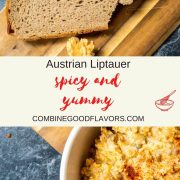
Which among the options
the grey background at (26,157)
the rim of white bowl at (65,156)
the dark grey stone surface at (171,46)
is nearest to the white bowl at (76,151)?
the rim of white bowl at (65,156)

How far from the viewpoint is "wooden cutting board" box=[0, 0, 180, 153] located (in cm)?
167

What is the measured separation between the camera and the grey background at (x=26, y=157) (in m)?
1.81

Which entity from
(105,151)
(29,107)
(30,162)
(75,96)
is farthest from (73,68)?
(30,162)

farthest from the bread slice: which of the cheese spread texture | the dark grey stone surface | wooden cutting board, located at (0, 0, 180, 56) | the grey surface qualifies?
the cheese spread texture

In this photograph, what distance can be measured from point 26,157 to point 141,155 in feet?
1.85

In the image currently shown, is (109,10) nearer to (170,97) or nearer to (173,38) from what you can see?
(173,38)

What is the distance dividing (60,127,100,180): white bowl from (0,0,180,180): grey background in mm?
299

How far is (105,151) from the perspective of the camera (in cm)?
146

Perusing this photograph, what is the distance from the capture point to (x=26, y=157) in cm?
183

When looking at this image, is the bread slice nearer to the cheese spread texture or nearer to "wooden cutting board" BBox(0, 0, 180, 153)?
"wooden cutting board" BBox(0, 0, 180, 153)

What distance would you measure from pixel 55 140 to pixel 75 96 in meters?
0.19

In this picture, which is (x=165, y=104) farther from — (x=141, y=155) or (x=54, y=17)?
(x=54, y=17)

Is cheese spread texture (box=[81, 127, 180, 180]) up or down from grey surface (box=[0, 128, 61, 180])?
up

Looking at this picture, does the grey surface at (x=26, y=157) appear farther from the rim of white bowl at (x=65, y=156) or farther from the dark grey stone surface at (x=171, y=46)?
the dark grey stone surface at (x=171, y=46)
